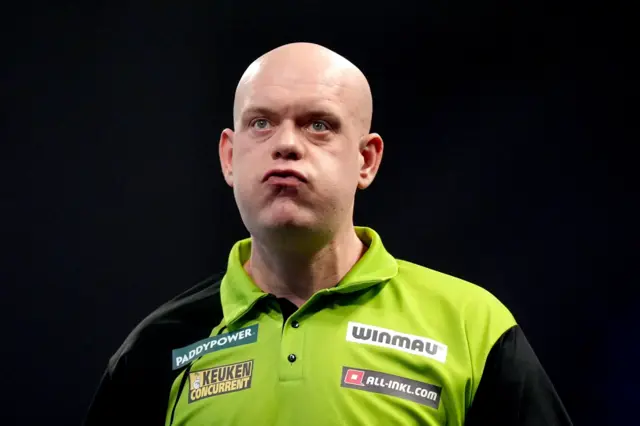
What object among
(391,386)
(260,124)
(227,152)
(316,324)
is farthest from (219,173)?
(391,386)

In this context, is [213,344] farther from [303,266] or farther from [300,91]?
[300,91]

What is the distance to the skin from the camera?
4.02 feet

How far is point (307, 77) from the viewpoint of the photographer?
49.9 inches

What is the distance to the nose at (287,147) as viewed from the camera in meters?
1.22

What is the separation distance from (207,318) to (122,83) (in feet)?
2.47

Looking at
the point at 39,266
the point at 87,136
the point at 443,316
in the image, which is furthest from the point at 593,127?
the point at 39,266

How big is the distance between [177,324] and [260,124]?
13.5 inches

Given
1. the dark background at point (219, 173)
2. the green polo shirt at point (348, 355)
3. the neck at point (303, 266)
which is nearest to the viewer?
the green polo shirt at point (348, 355)

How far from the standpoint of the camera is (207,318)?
1341 mm

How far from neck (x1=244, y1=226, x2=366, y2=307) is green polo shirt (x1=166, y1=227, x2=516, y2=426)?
0.03 m

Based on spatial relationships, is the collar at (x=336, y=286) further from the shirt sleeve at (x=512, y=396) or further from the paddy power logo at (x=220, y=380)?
the shirt sleeve at (x=512, y=396)

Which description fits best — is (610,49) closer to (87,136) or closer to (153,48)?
(153,48)

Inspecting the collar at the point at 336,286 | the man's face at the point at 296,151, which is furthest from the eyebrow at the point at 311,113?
the collar at the point at 336,286

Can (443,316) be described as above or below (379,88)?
below
